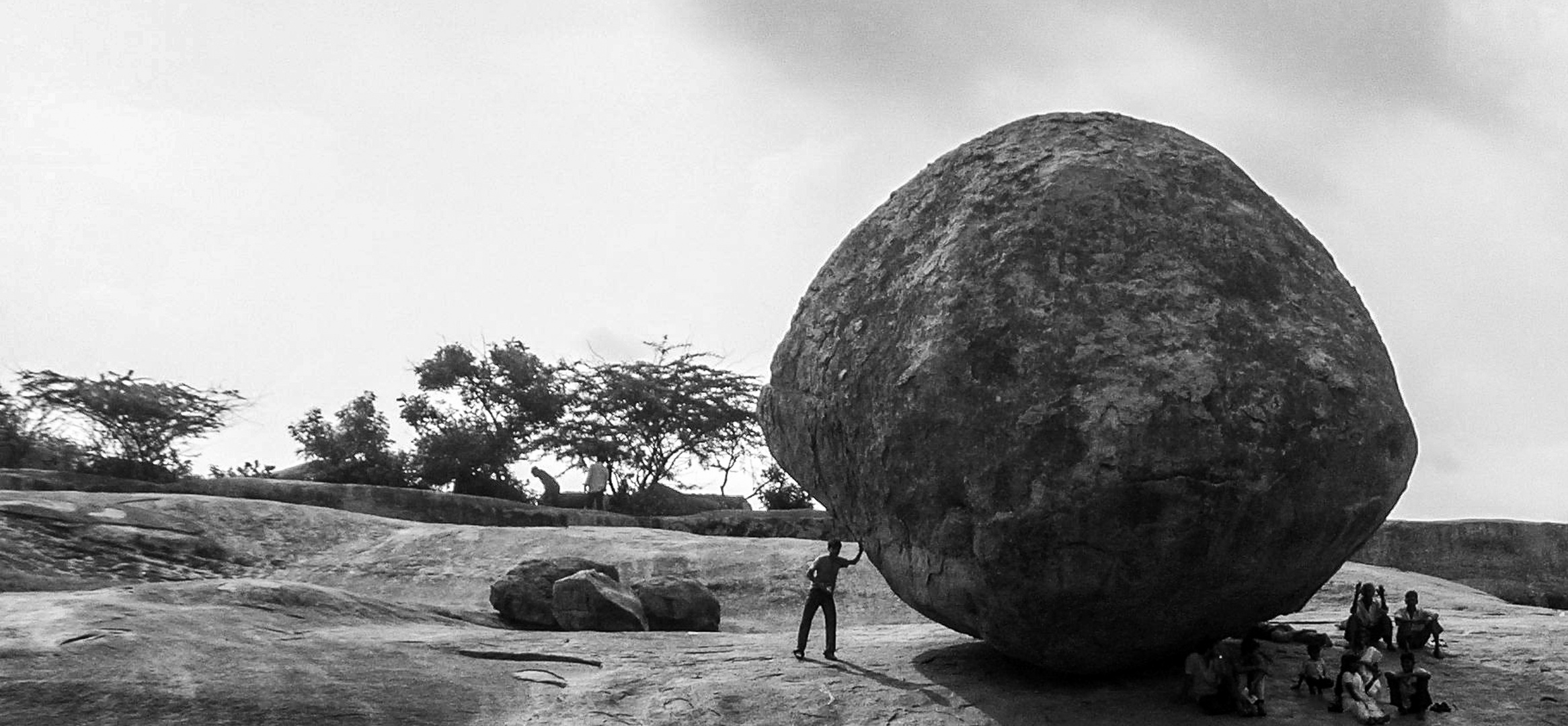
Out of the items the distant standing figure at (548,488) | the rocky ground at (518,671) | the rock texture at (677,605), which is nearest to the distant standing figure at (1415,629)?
the rocky ground at (518,671)

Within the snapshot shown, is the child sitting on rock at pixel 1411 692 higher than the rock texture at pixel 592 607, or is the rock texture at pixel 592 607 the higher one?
the rock texture at pixel 592 607

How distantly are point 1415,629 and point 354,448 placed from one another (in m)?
23.1

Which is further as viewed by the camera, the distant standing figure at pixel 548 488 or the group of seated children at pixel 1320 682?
the distant standing figure at pixel 548 488

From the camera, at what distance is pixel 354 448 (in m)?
28.5

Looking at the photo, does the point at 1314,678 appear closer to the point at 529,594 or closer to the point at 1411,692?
the point at 1411,692

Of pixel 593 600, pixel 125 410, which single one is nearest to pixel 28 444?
pixel 125 410

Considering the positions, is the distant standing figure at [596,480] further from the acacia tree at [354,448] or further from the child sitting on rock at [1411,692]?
the child sitting on rock at [1411,692]

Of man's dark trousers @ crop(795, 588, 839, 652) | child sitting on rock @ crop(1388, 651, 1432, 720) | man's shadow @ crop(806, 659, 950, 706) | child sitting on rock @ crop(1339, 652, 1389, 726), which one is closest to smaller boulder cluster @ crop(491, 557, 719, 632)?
man's dark trousers @ crop(795, 588, 839, 652)

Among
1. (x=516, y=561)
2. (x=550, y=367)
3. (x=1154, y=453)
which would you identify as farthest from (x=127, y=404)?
(x=1154, y=453)

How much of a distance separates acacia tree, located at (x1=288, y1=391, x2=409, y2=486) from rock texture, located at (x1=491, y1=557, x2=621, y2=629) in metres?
15.4

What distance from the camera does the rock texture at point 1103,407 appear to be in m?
8.38

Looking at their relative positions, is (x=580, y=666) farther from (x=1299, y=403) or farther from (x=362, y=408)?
(x=362, y=408)

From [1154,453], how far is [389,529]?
12.3 m

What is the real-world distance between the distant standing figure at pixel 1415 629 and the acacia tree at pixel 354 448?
2212 cm
